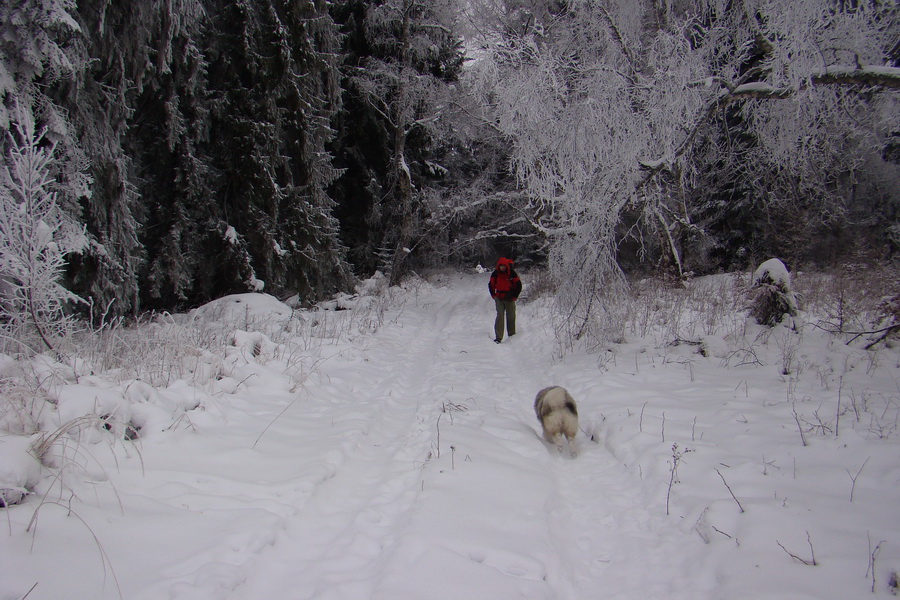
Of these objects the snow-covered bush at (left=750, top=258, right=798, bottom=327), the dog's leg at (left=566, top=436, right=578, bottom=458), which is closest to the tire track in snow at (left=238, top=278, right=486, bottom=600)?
the dog's leg at (left=566, top=436, right=578, bottom=458)

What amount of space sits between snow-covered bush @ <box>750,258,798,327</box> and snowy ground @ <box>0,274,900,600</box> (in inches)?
24.6

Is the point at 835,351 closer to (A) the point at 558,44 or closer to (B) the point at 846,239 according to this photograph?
(A) the point at 558,44

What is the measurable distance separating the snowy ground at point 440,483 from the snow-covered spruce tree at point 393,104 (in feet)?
35.4

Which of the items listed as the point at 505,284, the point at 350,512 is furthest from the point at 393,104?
the point at 350,512

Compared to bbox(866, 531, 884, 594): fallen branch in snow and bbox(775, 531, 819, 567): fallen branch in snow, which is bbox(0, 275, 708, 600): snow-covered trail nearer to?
bbox(775, 531, 819, 567): fallen branch in snow

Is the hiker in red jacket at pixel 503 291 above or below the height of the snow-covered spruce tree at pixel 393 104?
below

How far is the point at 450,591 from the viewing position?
193 centimetres

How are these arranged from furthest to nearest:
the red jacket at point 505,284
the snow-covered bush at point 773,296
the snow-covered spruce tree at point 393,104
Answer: the snow-covered spruce tree at point 393,104 → the red jacket at point 505,284 → the snow-covered bush at point 773,296

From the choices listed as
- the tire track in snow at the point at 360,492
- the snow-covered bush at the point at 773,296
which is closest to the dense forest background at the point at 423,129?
the snow-covered bush at the point at 773,296

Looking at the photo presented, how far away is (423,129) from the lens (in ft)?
51.0

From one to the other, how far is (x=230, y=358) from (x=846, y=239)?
17.3 m

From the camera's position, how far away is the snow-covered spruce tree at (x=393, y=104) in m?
13.7

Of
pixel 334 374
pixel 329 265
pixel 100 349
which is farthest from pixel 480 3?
pixel 100 349

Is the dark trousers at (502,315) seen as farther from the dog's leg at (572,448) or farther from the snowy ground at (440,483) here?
the dog's leg at (572,448)
